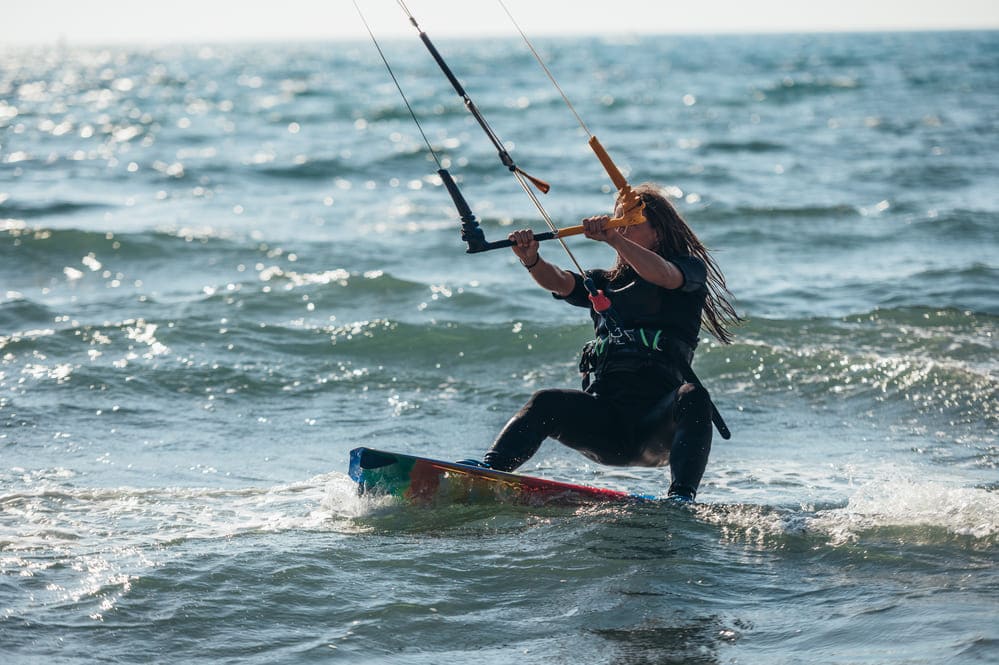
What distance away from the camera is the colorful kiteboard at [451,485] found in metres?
5.88

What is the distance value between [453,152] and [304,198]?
7080 millimetres

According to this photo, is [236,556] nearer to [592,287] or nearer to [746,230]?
[592,287]

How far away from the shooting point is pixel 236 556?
17.8ft

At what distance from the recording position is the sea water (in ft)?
15.6

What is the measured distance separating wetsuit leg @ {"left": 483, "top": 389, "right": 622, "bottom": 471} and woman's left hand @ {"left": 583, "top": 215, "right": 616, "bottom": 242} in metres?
0.89

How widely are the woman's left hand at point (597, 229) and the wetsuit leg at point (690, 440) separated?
0.89 m

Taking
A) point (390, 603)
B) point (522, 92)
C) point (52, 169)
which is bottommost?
point (390, 603)

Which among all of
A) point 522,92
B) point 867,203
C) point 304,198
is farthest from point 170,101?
point 867,203

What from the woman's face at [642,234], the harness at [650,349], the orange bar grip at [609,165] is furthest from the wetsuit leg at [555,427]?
the orange bar grip at [609,165]

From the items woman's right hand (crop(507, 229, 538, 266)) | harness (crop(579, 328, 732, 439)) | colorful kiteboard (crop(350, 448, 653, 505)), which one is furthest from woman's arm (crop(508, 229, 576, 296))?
colorful kiteboard (crop(350, 448, 653, 505))

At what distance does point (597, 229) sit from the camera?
213 inches

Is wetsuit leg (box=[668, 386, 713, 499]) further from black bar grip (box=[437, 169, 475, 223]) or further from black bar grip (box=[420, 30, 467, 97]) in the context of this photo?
black bar grip (box=[420, 30, 467, 97])

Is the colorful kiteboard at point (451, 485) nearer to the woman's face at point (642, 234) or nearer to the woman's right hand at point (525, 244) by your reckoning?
the woman's right hand at point (525, 244)

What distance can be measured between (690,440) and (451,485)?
1204 millimetres
